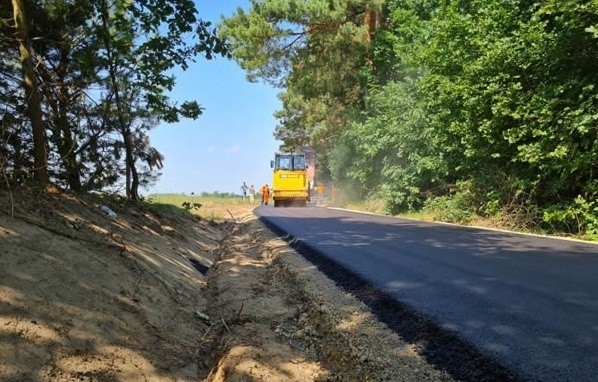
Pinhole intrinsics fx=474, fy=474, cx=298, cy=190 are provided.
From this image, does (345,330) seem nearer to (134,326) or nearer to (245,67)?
(134,326)

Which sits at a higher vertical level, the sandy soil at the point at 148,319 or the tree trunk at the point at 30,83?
the tree trunk at the point at 30,83

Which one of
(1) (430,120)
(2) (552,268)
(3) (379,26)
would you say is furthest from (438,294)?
(3) (379,26)

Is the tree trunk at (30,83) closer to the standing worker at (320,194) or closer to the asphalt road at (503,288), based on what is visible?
the asphalt road at (503,288)

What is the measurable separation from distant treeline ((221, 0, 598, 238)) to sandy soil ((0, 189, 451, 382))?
22.1ft

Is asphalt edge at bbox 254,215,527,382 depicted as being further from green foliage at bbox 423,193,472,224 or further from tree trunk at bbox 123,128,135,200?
green foliage at bbox 423,193,472,224

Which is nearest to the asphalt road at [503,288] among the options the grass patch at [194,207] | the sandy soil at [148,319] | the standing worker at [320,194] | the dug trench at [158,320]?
the dug trench at [158,320]

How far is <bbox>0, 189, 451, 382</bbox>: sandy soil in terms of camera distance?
343 cm

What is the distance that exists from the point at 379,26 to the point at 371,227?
1431 cm

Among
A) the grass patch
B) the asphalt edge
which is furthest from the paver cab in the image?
the asphalt edge

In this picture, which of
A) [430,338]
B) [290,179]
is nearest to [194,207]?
[430,338]

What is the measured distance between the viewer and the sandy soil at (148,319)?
3426 mm

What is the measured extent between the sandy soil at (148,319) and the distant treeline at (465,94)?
265 inches

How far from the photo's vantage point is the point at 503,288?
523 centimetres

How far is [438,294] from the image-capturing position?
203 inches
